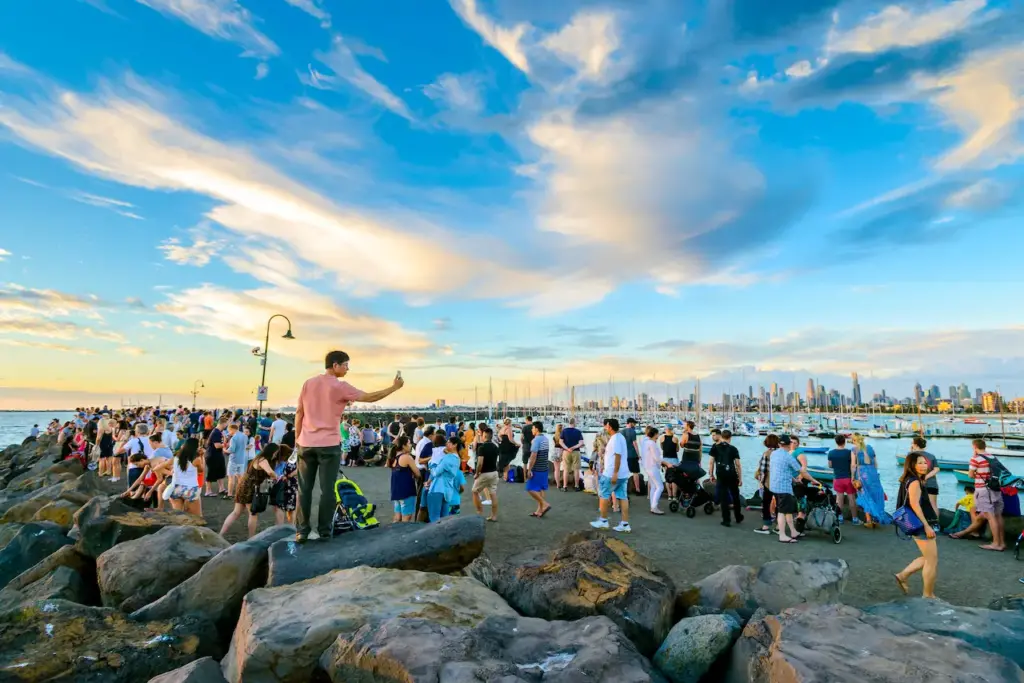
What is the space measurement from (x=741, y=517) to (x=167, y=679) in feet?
36.6

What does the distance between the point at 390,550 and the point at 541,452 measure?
6.52m

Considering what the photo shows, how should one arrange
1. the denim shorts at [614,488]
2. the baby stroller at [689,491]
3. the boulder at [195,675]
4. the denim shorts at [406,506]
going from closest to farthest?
the boulder at [195,675]
the denim shorts at [406,506]
the denim shorts at [614,488]
the baby stroller at [689,491]

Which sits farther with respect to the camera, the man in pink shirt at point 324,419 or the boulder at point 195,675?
the man in pink shirt at point 324,419

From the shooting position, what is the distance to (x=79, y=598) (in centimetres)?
732

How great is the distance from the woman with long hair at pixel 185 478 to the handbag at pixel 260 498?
2.12 metres

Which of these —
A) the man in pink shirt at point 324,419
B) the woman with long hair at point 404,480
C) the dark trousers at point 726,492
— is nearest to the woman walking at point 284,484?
the woman with long hair at point 404,480

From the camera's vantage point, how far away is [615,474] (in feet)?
36.2

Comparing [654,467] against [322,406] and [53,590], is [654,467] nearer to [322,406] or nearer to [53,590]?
[322,406]

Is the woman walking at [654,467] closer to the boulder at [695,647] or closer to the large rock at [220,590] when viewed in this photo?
the boulder at [695,647]

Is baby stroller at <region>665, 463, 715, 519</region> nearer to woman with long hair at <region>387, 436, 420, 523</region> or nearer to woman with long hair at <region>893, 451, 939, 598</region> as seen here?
woman with long hair at <region>893, 451, 939, 598</region>

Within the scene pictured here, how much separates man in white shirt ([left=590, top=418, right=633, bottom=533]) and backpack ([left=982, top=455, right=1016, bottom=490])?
652cm

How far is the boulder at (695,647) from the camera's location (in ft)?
14.7

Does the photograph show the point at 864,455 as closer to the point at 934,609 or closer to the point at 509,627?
the point at 934,609

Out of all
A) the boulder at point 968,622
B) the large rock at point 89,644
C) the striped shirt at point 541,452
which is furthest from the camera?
the striped shirt at point 541,452
